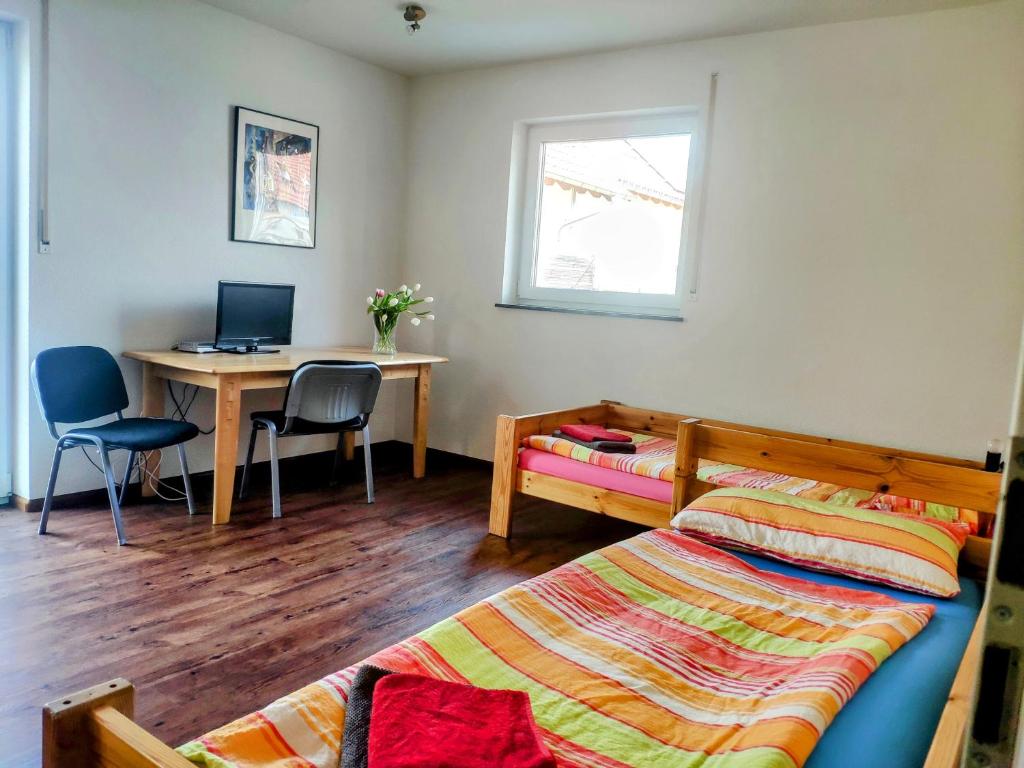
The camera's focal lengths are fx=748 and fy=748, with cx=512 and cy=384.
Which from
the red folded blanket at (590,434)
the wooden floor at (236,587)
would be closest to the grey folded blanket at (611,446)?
the red folded blanket at (590,434)

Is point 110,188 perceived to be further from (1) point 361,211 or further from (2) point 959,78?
(2) point 959,78

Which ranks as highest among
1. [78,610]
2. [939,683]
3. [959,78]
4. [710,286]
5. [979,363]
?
[959,78]

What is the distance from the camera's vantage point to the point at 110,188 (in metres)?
3.51

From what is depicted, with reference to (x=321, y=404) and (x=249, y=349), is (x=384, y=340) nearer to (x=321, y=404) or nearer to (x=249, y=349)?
(x=249, y=349)

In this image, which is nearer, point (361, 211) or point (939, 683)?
point (939, 683)

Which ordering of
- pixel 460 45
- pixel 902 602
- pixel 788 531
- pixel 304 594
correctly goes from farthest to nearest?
pixel 460 45 → pixel 304 594 → pixel 788 531 → pixel 902 602

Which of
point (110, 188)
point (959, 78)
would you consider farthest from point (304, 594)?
point (959, 78)

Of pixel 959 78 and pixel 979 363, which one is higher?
pixel 959 78

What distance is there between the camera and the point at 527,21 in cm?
372

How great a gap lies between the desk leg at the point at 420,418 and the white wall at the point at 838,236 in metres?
0.64

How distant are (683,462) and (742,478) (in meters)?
0.57

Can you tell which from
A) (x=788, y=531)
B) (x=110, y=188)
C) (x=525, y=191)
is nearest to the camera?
(x=788, y=531)

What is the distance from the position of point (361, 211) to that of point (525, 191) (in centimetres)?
105

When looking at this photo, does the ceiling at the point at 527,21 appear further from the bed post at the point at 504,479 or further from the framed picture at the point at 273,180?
the bed post at the point at 504,479
